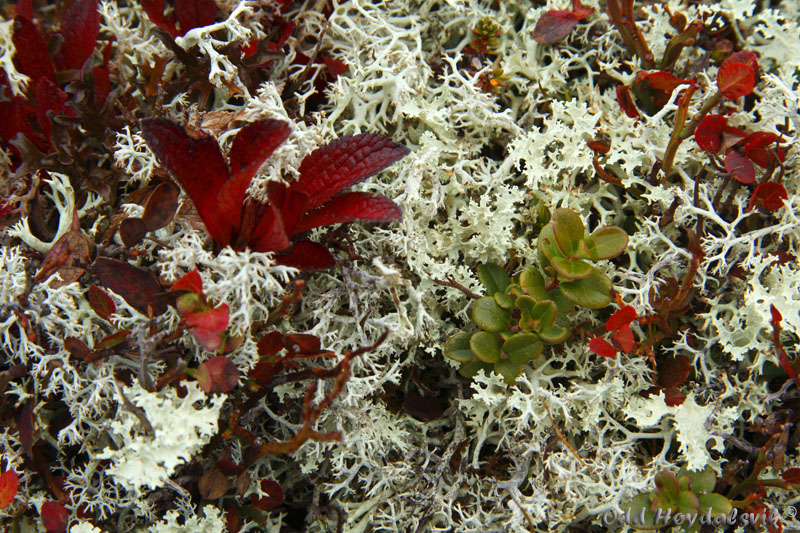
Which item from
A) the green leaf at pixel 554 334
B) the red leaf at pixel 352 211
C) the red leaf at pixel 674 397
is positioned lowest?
the red leaf at pixel 674 397

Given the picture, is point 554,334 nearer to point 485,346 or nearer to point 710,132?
point 485,346

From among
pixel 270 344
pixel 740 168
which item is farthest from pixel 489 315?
pixel 740 168

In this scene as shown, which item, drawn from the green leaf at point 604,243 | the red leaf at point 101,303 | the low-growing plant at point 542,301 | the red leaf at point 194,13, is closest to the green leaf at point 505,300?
the low-growing plant at point 542,301

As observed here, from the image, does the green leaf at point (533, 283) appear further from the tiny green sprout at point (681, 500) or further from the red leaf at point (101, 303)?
the red leaf at point (101, 303)

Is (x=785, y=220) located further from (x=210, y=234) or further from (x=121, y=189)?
(x=121, y=189)

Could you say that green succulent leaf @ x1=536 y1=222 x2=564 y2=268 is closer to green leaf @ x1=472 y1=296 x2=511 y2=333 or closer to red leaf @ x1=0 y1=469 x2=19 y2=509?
green leaf @ x1=472 y1=296 x2=511 y2=333

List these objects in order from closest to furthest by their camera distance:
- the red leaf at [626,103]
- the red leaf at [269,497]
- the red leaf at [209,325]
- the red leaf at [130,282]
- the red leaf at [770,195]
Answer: the red leaf at [209,325] < the red leaf at [130,282] < the red leaf at [269,497] < the red leaf at [770,195] < the red leaf at [626,103]

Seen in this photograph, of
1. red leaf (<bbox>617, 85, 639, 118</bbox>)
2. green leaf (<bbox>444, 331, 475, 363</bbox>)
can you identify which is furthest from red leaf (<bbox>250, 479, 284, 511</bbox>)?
red leaf (<bbox>617, 85, 639, 118</bbox>)
